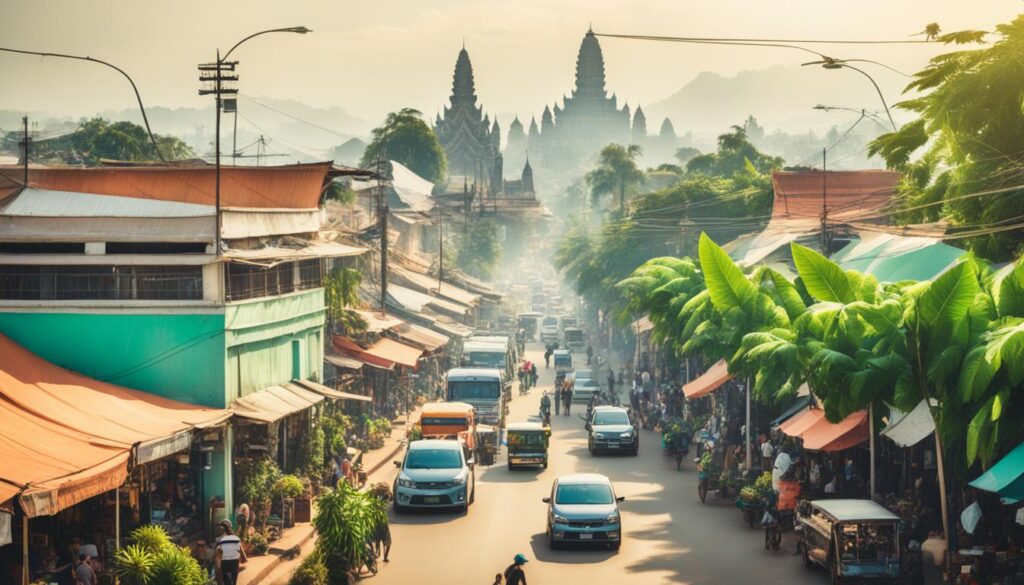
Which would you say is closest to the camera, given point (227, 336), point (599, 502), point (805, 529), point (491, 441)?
point (805, 529)

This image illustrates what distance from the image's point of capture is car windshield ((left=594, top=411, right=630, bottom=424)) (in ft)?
143

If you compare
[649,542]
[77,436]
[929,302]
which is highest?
[929,302]

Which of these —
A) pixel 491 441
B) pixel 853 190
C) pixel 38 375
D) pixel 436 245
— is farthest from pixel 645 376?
pixel 436 245

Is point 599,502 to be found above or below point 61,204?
below

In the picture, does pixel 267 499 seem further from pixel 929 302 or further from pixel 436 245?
pixel 436 245

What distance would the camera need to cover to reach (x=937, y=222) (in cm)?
3909

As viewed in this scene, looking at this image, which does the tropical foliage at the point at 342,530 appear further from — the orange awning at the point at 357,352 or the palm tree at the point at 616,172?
the palm tree at the point at 616,172

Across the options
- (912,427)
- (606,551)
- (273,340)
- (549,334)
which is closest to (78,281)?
(273,340)

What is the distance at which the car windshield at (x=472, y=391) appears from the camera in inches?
1825

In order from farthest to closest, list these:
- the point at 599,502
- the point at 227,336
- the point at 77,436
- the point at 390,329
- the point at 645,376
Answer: the point at 645,376, the point at 390,329, the point at 227,336, the point at 599,502, the point at 77,436

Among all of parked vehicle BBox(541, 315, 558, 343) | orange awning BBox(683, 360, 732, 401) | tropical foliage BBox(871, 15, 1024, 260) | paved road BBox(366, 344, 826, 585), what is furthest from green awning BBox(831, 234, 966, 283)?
parked vehicle BBox(541, 315, 558, 343)

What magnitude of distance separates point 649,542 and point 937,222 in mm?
15808

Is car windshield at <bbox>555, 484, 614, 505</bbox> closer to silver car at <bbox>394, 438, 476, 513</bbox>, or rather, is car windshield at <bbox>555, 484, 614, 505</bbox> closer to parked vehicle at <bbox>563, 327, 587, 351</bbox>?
silver car at <bbox>394, 438, 476, 513</bbox>

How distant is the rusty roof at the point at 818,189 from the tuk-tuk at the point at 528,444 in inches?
1018
